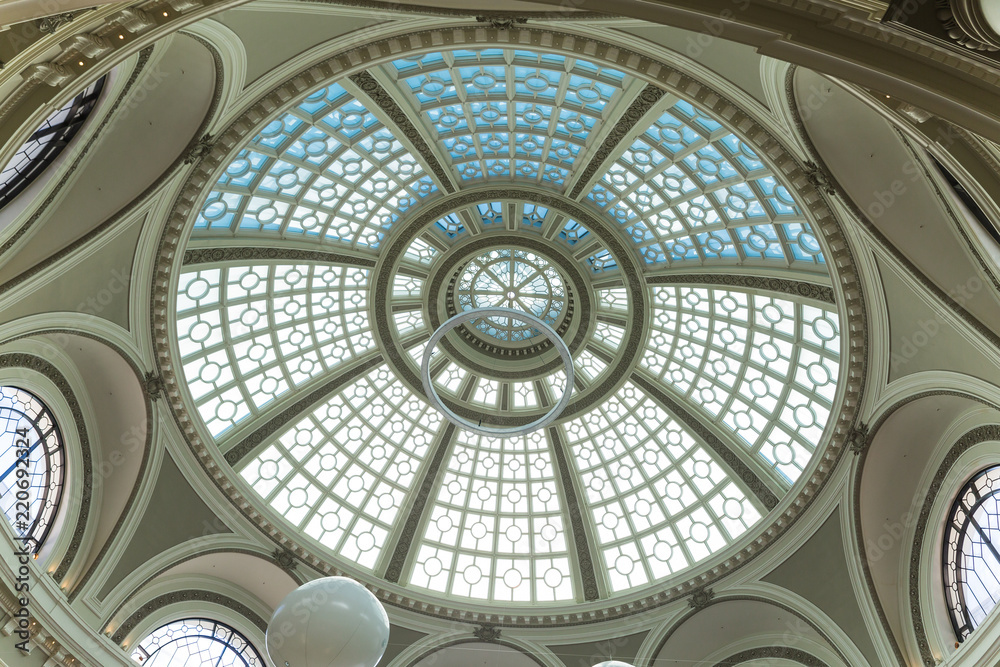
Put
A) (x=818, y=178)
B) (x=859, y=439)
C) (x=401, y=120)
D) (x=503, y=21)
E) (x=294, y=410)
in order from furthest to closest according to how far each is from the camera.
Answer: (x=294, y=410), (x=401, y=120), (x=859, y=439), (x=818, y=178), (x=503, y=21)

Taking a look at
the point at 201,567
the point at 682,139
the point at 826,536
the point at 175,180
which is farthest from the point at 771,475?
the point at 175,180

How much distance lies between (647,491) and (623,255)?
8.08 m

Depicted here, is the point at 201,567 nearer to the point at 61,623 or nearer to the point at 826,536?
the point at 61,623

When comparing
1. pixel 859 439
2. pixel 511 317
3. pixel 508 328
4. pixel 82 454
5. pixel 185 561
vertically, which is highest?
pixel 508 328

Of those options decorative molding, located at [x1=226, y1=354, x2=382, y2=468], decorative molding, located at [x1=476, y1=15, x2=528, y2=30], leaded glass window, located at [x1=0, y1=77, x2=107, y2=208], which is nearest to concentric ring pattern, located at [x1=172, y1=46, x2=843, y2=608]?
decorative molding, located at [x1=226, y1=354, x2=382, y2=468]

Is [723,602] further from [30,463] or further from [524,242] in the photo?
[30,463]

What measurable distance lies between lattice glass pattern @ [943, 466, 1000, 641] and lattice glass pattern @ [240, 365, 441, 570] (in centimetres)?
1506

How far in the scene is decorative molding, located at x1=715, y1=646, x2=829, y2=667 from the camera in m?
18.6

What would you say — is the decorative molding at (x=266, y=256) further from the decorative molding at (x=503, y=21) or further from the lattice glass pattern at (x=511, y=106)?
the decorative molding at (x=503, y=21)

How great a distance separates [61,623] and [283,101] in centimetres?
1140

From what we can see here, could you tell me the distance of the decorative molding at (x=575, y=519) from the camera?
22531 mm

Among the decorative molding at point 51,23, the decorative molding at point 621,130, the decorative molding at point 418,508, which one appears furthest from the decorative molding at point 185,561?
the decorative molding at point 51,23

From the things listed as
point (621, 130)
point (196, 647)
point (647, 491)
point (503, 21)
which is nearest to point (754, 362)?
point (647, 491)

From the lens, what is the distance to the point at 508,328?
24.4 meters
